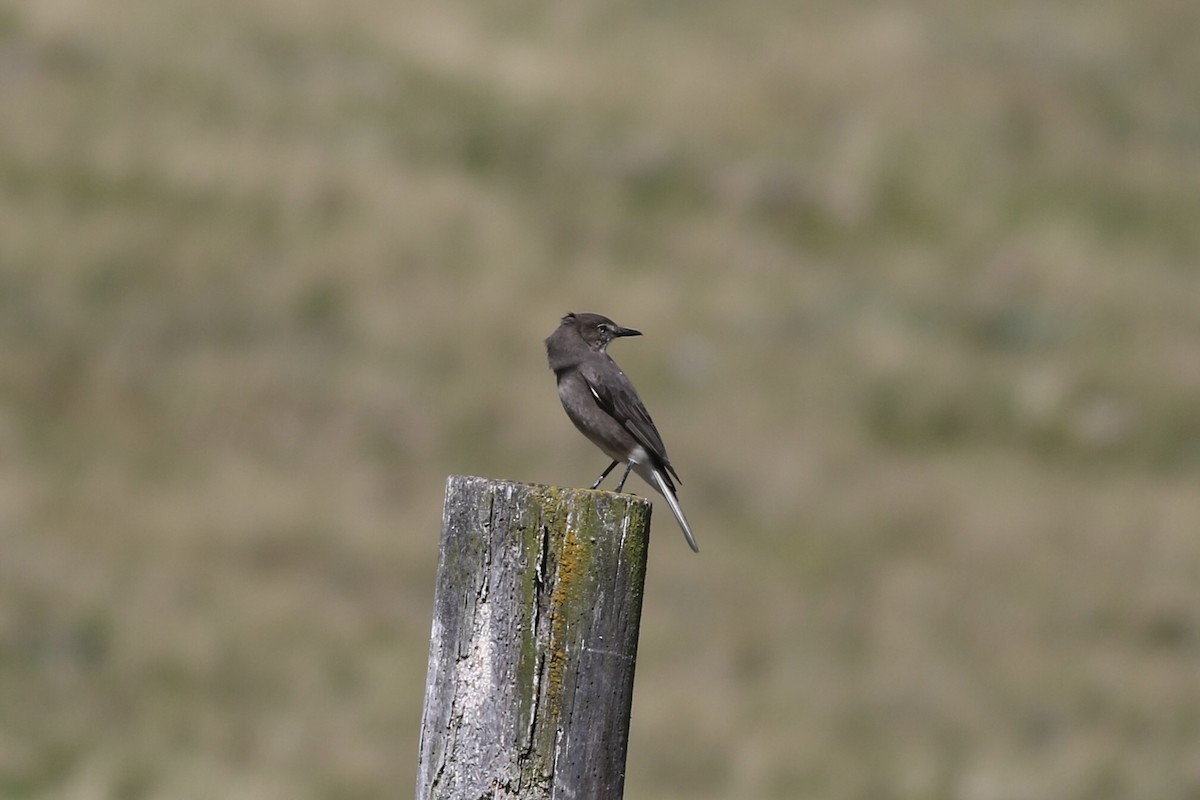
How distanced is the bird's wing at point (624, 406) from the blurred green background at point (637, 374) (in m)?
3.74

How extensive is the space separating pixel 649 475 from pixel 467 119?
1905 cm

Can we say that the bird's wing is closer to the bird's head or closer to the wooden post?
the bird's head

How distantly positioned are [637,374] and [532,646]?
15535 mm

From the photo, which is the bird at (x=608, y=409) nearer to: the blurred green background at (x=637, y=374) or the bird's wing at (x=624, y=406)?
the bird's wing at (x=624, y=406)

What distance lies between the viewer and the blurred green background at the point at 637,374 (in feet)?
39.6

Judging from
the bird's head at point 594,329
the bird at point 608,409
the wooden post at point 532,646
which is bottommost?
the wooden post at point 532,646

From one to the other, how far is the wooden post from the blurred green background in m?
5.72

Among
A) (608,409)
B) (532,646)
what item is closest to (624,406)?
(608,409)

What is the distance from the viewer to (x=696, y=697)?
12703 mm

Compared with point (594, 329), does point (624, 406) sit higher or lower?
lower

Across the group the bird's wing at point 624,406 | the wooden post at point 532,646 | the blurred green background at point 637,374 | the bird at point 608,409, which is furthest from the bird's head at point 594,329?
the blurred green background at point 637,374

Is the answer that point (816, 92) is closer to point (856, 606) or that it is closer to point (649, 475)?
point (856, 606)

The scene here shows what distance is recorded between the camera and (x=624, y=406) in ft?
22.5

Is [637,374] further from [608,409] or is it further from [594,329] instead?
[608,409]
